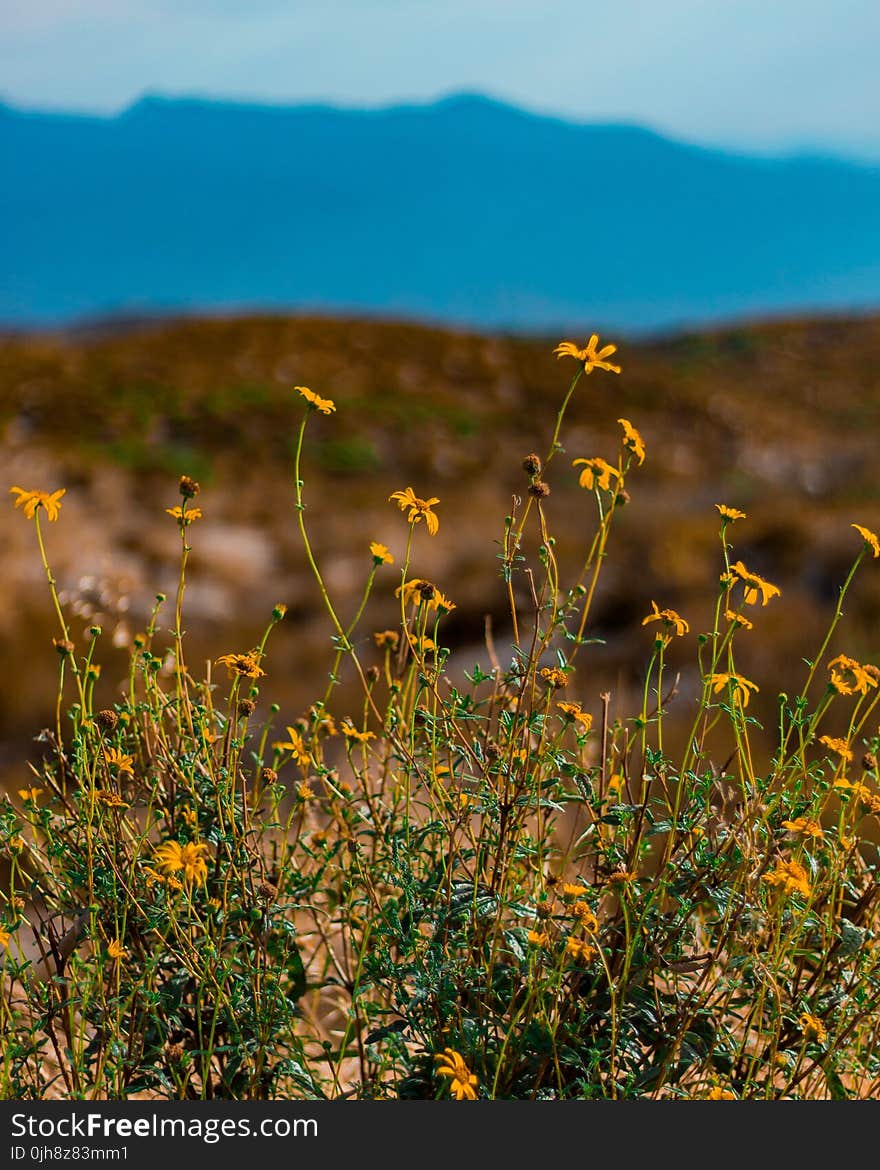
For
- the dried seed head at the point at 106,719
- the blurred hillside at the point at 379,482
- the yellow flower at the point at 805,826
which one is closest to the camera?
the yellow flower at the point at 805,826

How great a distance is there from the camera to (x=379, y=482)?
50.2ft

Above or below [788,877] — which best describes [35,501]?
above

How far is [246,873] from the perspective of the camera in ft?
6.08

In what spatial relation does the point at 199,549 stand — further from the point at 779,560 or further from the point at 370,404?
the point at 370,404

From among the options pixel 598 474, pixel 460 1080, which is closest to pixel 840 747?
pixel 598 474

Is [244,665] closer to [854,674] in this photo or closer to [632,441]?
[632,441]

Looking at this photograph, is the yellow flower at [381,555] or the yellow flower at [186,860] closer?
the yellow flower at [186,860]

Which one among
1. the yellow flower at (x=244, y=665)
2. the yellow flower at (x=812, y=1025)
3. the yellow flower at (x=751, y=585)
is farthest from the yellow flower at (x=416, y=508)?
the yellow flower at (x=812, y=1025)

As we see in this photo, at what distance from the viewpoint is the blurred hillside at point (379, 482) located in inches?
266

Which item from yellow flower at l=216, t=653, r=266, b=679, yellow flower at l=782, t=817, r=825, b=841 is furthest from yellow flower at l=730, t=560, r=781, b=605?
yellow flower at l=216, t=653, r=266, b=679

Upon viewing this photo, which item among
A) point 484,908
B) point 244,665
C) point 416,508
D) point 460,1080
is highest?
point 416,508

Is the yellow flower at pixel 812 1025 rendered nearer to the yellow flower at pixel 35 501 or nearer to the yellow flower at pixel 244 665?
the yellow flower at pixel 244 665

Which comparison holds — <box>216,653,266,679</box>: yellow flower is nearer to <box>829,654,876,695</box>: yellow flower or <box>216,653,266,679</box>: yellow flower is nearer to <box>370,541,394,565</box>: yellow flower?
<box>370,541,394,565</box>: yellow flower

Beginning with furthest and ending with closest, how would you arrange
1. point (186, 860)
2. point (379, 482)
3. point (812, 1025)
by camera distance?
1. point (379, 482)
2. point (812, 1025)
3. point (186, 860)
